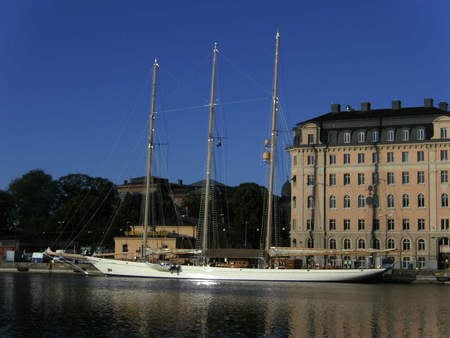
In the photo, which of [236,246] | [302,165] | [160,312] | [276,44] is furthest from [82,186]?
[160,312]

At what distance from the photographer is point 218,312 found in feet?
180

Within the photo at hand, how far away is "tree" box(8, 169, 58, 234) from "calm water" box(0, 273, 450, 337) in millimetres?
110964

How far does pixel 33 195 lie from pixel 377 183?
101 m

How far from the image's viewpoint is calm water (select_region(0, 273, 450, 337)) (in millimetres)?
45312

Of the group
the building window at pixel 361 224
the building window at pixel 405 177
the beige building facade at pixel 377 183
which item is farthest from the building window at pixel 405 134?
the building window at pixel 361 224

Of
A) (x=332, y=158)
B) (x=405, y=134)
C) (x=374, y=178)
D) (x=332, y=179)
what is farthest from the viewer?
(x=332, y=179)

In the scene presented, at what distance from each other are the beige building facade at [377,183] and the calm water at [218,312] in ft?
127

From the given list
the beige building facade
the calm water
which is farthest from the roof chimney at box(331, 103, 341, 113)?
the calm water

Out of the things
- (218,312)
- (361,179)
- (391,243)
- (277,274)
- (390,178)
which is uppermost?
(390,178)

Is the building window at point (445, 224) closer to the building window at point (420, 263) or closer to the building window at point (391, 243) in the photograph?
the building window at point (420, 263)

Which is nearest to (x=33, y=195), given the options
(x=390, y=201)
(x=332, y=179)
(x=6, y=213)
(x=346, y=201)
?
(x=6, y=213)

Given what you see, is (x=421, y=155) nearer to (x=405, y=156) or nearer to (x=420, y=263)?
(x=405, y=156)

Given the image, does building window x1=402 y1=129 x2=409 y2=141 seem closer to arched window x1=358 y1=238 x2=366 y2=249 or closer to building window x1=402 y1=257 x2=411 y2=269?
arched window x1=358 y1=238 x2=366 y2=249

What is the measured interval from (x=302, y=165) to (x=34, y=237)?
2697 inches
